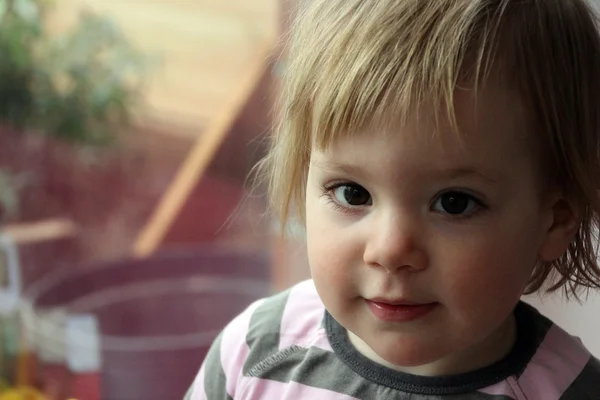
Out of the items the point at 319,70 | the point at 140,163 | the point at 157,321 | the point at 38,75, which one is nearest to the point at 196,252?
the point at 157,321

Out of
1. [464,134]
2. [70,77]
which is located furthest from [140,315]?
[464,134]

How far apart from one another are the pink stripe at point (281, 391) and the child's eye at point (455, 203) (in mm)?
203

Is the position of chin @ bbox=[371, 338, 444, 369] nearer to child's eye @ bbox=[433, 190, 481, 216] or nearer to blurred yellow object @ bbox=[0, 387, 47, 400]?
child's eye @ bbox=[433, 190, 481, 216]

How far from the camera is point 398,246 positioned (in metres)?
0.64

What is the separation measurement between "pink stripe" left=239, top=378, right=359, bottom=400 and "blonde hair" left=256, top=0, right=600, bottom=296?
0.23 m

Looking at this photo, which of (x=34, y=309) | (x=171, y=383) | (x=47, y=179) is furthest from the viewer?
(x=47, y=179)

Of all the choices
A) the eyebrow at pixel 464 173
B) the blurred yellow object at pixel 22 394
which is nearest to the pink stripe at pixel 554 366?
the eyebrow at pixel 464 173

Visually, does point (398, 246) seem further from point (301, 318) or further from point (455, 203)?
point (301, 318)

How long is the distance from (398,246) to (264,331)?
0.81 feet

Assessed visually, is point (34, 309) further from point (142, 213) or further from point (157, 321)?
point (142, 213)

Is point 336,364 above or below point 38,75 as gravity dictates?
below

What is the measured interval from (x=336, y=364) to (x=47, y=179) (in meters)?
1.03

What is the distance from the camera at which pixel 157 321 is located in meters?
1.52

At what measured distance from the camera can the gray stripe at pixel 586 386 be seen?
0.73 m
